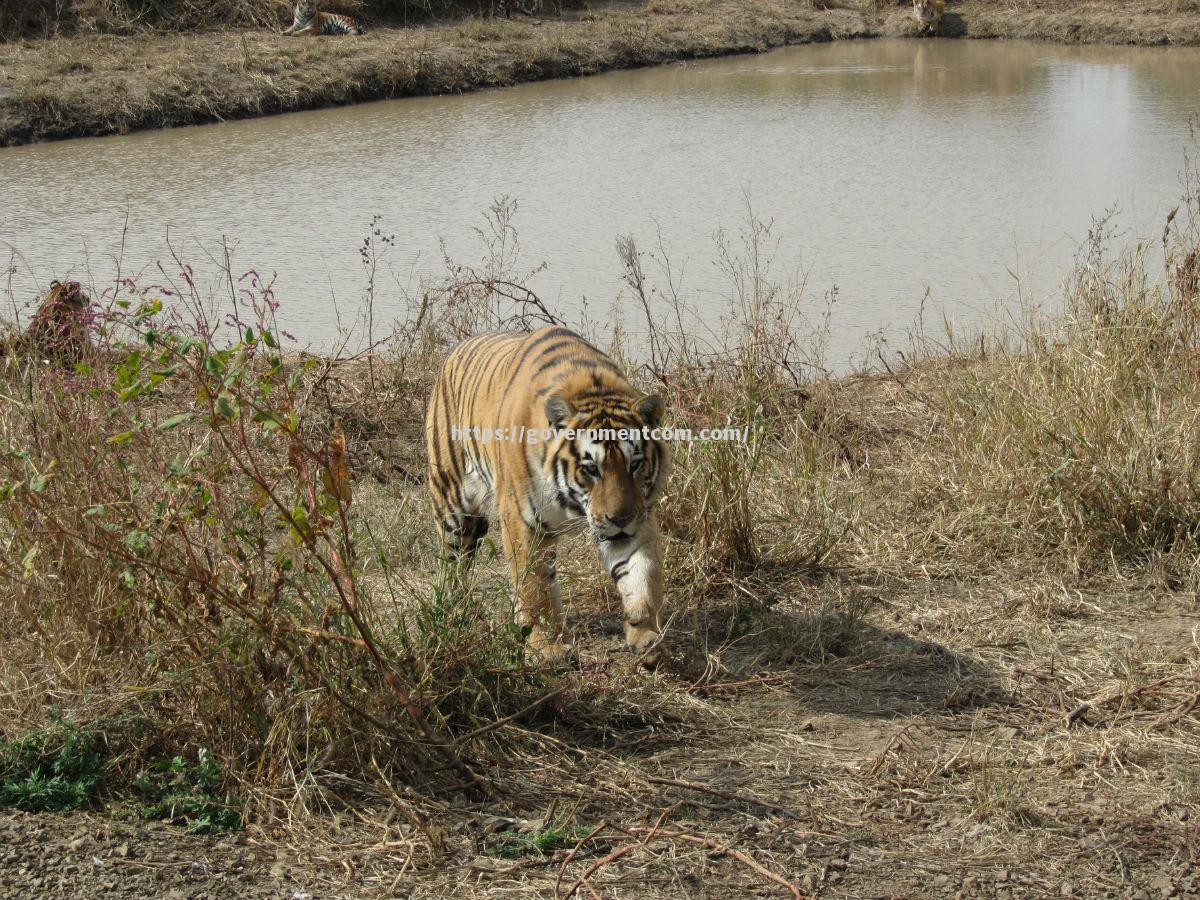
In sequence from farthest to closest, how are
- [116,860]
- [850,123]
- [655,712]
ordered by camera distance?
[850,123]
[655,712]
[116,860]

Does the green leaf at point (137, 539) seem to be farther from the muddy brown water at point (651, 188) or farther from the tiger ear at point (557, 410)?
the muddy brown water at point (651, 188)

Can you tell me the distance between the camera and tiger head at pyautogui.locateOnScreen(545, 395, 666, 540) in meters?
3.85

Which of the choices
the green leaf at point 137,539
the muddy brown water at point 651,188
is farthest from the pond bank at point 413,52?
the green leaf at point 137,539

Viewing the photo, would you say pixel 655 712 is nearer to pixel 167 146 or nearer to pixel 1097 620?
pixel 1097 620

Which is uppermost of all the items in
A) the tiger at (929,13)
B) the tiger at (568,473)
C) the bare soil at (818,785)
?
the tiger at (929,13)

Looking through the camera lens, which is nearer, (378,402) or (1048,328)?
(1048,328)

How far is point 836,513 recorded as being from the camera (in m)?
4.86

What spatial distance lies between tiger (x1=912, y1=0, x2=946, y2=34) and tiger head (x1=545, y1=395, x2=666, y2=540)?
2086 cm

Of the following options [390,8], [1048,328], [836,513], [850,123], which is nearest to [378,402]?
[836,513]

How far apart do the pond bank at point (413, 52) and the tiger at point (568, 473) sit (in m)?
11.3

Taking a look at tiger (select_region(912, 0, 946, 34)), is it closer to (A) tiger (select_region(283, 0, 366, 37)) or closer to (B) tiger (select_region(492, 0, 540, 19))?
(B) tiger (select_region(492, 0, 540, 19))

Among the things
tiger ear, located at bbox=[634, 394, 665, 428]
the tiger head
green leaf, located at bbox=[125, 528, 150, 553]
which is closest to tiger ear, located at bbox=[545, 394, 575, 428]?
the tiger head

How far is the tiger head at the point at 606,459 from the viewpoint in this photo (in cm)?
385

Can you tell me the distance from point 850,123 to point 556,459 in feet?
37.7
